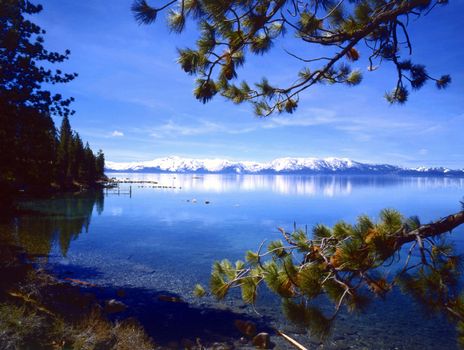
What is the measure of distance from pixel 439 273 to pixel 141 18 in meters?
4.42

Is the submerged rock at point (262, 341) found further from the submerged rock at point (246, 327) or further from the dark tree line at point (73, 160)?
the dark tree line at point (73, 160)

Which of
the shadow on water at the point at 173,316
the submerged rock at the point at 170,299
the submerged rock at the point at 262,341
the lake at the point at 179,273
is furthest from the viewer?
the submerged rock at the point at 170,299

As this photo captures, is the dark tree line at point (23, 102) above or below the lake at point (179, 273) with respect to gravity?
above

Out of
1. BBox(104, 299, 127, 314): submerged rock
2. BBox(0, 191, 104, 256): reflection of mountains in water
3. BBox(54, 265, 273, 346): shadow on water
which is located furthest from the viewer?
BBox(0, 191, 104, 256): reflection of mountains in water

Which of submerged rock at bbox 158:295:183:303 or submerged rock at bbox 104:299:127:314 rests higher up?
submerged rock at bbox 104:299:127:314

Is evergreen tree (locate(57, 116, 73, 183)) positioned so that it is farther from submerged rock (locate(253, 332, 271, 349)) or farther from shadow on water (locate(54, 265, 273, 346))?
submerged rock (locate(253, 332, 271, 349))

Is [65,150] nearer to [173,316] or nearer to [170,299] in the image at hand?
[170,299]

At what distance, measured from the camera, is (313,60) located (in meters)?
4.52

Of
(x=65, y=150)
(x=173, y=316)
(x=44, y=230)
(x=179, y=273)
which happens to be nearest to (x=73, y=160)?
(x=65, y=150)

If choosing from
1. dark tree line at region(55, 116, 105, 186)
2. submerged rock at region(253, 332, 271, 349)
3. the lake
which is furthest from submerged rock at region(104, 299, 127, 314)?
dark tree line at region(55, 116, 105, 186)

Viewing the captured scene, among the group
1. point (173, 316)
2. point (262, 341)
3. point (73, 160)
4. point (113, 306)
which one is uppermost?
point (73, 160)

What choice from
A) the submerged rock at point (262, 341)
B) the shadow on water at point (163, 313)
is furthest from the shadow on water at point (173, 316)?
the submerged rock at point (262, 341)

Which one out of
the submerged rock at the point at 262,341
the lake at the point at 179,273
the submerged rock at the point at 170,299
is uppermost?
the submerged rock at the point at 262,341

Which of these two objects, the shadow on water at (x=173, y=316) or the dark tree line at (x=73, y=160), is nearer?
the shadow on water at (x=173, y=316)
